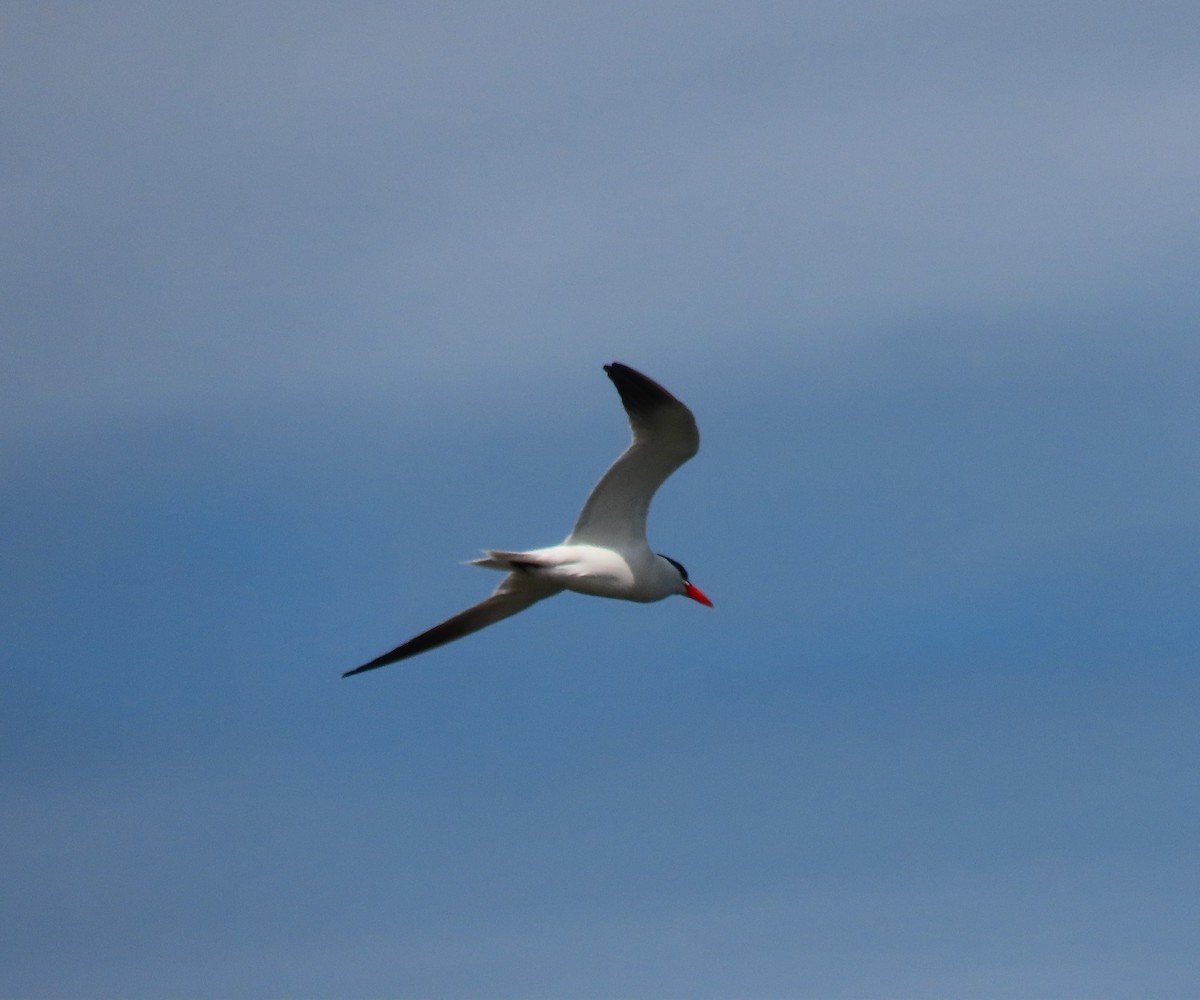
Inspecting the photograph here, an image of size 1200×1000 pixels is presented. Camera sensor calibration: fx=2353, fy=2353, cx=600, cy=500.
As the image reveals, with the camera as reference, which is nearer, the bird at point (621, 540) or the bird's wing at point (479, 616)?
the bird at point (621, 540)

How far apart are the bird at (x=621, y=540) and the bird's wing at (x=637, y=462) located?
1 centimetres

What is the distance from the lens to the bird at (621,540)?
28375 millimetres

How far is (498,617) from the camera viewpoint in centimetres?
3172

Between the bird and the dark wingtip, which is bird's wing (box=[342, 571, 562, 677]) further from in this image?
the dark wingtip

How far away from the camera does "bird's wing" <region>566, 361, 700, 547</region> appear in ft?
92.4

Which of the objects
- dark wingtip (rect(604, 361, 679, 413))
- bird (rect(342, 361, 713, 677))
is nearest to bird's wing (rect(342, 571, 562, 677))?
bird (rect(342, 361, 713, 677))

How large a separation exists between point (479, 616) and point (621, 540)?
272 centimetres

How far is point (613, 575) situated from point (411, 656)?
11.3 feet

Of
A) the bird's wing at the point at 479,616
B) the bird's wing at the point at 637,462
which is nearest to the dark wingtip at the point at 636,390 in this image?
the bird's wing at the point at 637,462

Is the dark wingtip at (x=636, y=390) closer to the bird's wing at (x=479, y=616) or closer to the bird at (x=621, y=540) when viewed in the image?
the bird at (x=621, y=540)

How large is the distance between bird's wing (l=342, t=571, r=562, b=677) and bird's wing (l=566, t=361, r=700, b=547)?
3.97 feet

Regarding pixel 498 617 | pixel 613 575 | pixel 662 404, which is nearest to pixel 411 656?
pixel 498 617

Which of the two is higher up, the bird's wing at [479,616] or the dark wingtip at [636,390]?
the dark wingtip at [636,390]

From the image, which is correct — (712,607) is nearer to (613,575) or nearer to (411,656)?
(613,575)
